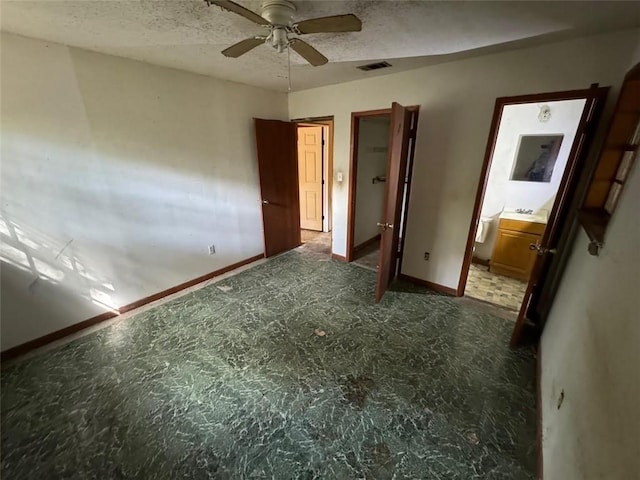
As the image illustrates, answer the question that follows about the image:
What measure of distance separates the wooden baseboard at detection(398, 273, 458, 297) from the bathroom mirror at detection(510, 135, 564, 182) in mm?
1733

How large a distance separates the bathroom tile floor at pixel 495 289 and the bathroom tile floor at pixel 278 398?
363 millimetres

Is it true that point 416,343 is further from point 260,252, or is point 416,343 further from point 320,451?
point 260,252

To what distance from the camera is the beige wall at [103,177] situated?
198cm

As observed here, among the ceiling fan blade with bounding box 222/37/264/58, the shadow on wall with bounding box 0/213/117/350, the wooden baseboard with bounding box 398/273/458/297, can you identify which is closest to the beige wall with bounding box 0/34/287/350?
the shadow on wall with bounding box 0/213/117/350

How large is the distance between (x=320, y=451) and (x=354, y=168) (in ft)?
9.79

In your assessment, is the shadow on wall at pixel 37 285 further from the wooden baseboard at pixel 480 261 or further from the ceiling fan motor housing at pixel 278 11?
the wooden baseboard at pixel 480 261

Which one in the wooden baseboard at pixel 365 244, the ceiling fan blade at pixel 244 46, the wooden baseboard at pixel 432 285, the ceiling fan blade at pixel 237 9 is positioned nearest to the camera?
the ceiling fan blade at pixel 237 9

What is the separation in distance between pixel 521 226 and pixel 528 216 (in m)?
0.21

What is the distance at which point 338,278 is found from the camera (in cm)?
339

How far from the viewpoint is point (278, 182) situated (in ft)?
12.8

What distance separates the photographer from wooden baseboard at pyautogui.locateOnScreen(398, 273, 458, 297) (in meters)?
2.98

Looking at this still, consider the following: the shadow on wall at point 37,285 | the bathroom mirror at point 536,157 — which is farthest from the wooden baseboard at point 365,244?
the shadow on wall at point 37,285

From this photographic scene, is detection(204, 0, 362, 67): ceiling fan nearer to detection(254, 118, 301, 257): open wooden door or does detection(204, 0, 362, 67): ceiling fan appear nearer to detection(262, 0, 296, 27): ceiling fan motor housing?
detection(262, 0, 296, 27): ceiling fan motor housing

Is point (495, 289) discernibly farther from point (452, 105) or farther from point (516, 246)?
point (452, 105)
